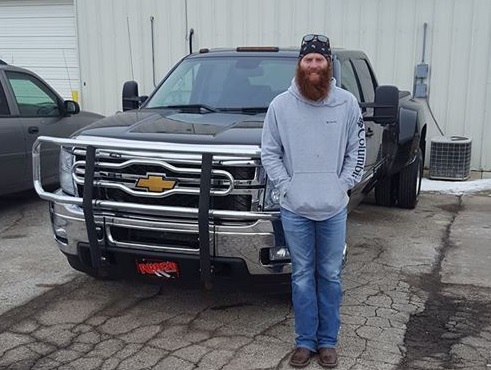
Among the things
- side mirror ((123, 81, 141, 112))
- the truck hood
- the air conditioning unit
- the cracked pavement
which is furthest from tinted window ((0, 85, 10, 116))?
the air conditioning unit

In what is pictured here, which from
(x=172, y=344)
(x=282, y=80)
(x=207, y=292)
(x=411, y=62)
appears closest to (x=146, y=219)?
(x=172, y=344)

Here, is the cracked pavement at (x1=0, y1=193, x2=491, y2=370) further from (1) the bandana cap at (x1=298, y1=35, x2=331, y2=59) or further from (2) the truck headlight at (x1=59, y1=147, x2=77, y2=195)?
(1) the bandana cap at (x1=298, y1=35, x2=331, y2=59)

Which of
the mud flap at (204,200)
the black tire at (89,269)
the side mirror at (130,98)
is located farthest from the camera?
the side mirror at (130,98)

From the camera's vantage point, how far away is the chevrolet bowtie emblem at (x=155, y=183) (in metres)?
3.93

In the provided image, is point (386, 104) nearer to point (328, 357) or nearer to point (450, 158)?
point (328, 357)

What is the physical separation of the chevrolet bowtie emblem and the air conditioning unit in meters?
6.61

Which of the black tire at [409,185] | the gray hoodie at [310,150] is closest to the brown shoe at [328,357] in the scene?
the gray hoodie at [310,150]

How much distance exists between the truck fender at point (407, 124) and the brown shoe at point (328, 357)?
385 cm

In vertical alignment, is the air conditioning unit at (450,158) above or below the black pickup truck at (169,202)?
below

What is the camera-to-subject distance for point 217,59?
227 inches

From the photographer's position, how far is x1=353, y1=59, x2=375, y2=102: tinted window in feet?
21.3

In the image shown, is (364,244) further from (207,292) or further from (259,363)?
(259,363)

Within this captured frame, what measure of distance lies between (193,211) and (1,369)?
147cm

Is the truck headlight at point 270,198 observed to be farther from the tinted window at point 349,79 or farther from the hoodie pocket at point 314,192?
the tinted window at point 349,79
